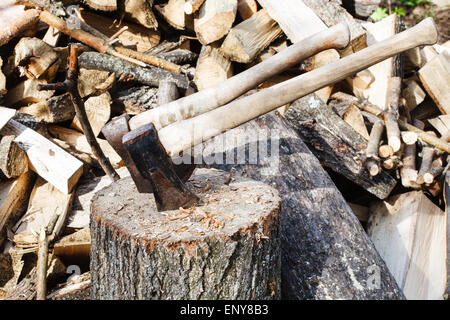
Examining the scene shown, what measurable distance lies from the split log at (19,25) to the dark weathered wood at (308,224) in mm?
1893

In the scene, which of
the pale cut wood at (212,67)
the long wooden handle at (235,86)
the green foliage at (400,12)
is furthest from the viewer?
the green foliage at (400,12)

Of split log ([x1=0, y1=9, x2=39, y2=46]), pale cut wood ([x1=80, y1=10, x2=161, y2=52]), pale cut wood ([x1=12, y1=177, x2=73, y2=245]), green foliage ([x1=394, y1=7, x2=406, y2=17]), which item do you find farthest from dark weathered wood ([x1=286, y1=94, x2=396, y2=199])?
green foliage ([x1=394, y1=7, x2=406, y2=17])

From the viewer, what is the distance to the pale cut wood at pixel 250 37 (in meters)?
3.28

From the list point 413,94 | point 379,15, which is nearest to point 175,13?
point 413,94

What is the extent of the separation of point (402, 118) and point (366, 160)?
2.83 feet

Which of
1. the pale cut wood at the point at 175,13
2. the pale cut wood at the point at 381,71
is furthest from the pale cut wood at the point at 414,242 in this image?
the pale cut wood at the point at 175,13

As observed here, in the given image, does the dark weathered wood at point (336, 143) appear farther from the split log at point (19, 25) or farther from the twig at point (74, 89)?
the split log at point (19, 25)

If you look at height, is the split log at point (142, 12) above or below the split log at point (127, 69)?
above

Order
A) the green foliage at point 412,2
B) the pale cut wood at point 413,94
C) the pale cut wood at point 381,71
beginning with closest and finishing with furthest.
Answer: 1. the pale cut wood at point 381,71
2. the pale cut wood at point 413,94
3. the green foliage at point 412,2

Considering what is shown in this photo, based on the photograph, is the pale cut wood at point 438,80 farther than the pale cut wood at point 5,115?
Yes

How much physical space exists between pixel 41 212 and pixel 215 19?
6.53ft

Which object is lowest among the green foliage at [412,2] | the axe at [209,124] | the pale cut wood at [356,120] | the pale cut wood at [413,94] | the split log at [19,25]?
the green foliage at [412,2]
